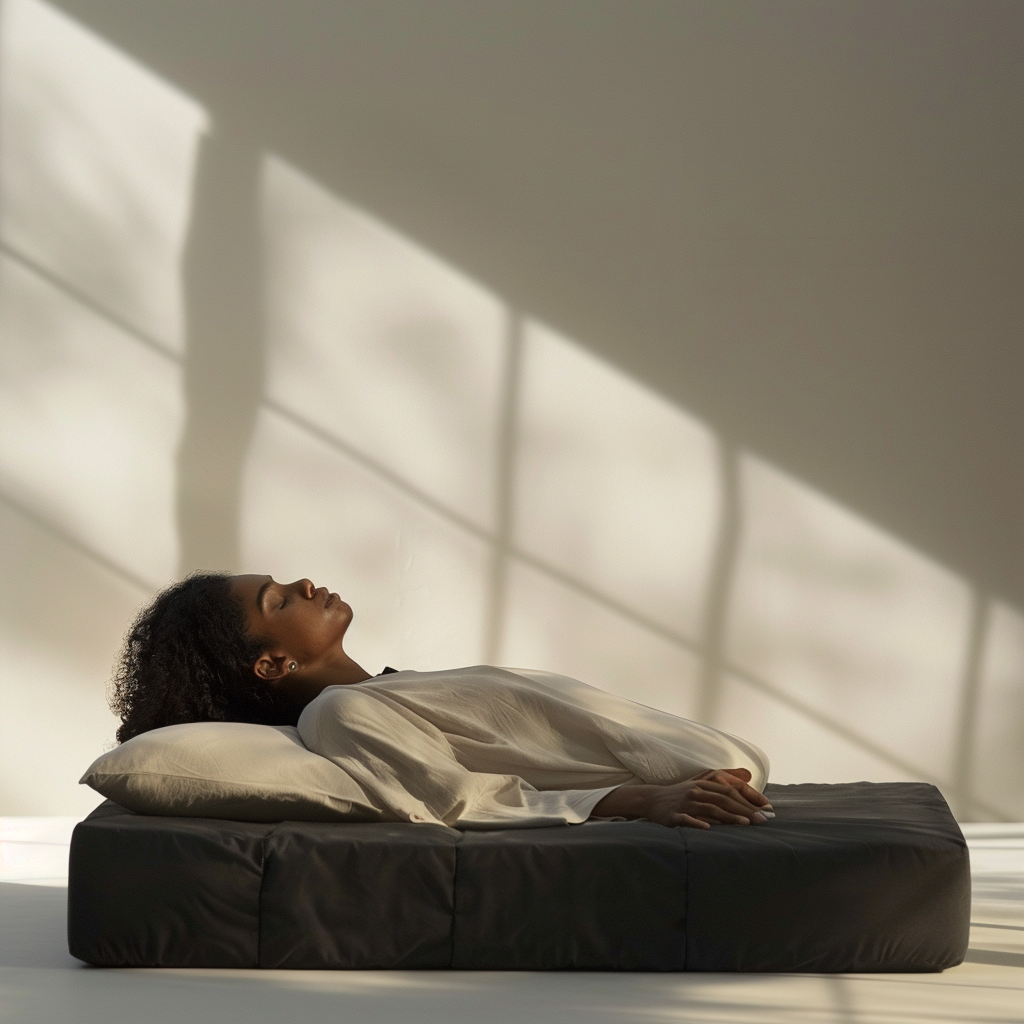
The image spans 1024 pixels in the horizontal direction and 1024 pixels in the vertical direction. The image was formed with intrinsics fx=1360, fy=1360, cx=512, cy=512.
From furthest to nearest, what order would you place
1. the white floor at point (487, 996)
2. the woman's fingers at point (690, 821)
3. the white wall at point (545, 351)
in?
the white wall at point (545, 351), the woman's fingers at point (690, 821), the white floor at point (487, 996)

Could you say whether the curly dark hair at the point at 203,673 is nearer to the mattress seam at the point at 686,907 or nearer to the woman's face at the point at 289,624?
the woman's face at the point at 289,624

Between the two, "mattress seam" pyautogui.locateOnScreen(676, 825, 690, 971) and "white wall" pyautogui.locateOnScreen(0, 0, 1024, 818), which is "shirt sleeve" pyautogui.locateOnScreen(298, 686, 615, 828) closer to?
"mattress seam" pyautogui.locateOnScreen(676, 825, 690, 971)

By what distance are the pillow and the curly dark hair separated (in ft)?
1.37

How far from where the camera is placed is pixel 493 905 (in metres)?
2.06

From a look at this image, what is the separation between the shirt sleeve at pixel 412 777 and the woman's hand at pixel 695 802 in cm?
5

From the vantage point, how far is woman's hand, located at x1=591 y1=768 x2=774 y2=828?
2.24 m

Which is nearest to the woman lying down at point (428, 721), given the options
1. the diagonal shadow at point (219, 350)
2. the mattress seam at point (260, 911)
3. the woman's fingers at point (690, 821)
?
the woman's fingers at point (690, 821)

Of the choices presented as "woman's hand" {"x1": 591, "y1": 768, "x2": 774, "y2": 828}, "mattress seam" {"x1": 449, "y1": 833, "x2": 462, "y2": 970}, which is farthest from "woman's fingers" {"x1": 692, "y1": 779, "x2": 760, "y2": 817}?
"mattress seam" {"x1": 449, "y1": 833, "x2": 462, "y2": 970}

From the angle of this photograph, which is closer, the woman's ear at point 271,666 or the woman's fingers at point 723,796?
the woman's fingers at point 723,796

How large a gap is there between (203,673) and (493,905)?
93 cm

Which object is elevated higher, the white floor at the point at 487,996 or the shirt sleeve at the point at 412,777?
the shirt sleeve at the point at 412,777

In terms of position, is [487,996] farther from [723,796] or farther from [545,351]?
[545,351]

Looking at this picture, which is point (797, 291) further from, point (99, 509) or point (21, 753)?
point (21, 753)

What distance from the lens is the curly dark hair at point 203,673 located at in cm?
272
